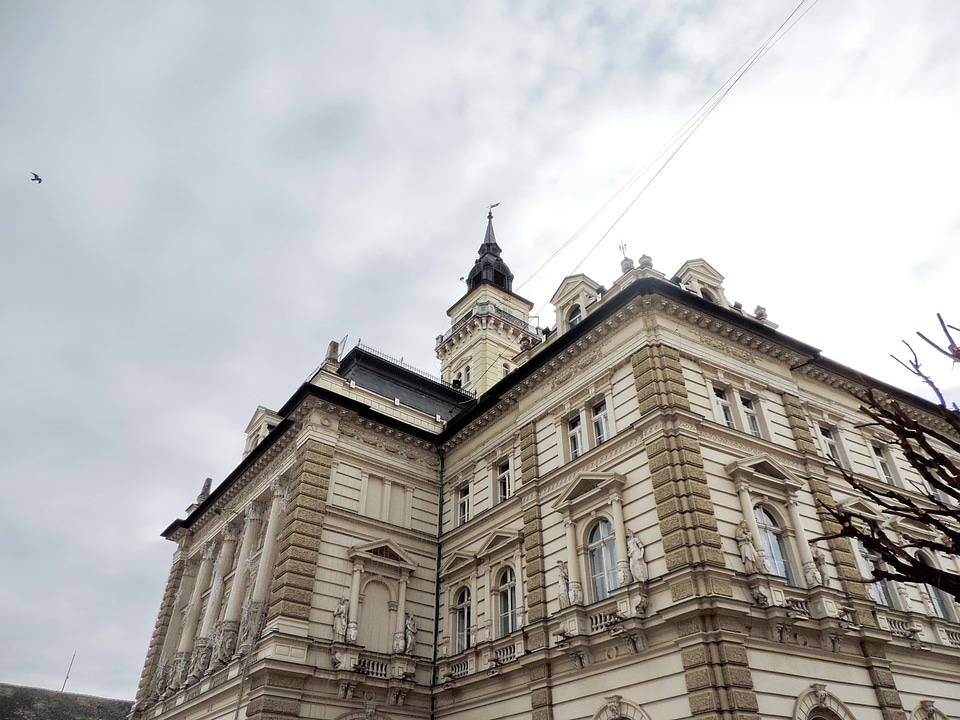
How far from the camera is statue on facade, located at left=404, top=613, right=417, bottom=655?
27.8 m

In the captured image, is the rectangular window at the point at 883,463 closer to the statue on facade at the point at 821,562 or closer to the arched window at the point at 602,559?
the statue on facade at the point at 821,562

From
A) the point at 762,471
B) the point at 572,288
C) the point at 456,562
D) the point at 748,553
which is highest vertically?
the point at 572,288

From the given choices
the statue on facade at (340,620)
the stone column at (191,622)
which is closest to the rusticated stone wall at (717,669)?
the statue on facade at (340,620)

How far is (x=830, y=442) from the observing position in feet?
91.1

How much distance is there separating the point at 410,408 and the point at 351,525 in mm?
8101

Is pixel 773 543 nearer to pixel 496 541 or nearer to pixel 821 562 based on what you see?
pixel 821 562

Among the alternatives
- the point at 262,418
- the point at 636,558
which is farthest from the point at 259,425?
the point at 636,558

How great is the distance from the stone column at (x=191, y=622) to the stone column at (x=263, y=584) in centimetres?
761

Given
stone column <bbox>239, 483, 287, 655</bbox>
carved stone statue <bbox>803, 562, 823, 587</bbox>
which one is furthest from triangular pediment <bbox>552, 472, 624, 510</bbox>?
stone column <bbox>239, 483, 287, 655</bbox>

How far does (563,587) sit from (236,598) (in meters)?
16.2

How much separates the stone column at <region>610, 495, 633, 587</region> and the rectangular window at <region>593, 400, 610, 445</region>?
296 centimetres

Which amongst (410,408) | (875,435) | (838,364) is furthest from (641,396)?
(410,408)

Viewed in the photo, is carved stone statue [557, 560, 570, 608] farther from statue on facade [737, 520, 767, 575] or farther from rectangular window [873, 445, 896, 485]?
rectangular window [873, 445, 896, 485]

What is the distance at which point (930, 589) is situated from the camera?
997 inches
